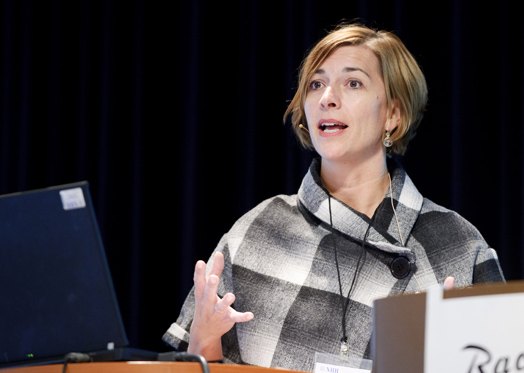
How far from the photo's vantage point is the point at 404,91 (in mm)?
1846

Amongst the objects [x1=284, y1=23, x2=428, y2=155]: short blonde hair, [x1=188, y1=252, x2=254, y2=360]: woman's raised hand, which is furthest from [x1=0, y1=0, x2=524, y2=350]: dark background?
[x1=188, y1=252, x2=254, y2=360]: woman's raised hand

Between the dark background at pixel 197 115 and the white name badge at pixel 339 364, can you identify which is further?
the dark background at pixel 197 115

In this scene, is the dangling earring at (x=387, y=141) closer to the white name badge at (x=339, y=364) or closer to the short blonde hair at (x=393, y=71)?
the short blonde hair at (x=393, y=71)

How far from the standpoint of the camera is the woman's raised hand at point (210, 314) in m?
1.34

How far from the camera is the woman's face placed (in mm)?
1758

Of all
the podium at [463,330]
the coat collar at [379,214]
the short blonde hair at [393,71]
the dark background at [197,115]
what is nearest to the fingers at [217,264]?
the coat collar at [379,214]

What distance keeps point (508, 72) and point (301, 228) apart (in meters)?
0.81

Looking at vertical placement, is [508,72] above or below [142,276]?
above

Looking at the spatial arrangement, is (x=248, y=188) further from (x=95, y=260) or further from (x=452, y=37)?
(x=95, y=260)

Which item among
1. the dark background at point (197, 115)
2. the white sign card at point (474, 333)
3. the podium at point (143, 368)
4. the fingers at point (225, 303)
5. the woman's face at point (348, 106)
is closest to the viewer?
the white sign card at point (474, 333)

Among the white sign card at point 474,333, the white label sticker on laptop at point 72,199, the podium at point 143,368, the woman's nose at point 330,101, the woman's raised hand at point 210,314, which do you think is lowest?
the woman's raised hand at point 210,314

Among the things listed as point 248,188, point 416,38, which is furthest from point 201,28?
point 416,38

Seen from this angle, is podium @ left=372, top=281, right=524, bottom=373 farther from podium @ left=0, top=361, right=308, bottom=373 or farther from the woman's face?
the woman's face

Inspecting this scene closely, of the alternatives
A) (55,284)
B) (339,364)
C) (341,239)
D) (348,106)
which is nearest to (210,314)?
(339,364)
